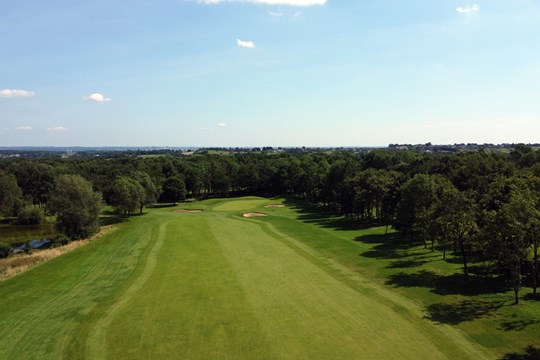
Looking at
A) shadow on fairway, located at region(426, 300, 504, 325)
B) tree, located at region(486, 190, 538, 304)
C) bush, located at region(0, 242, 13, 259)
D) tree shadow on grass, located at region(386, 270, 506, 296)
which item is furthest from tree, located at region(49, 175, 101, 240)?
tree, located at region(486, 190, 538, 304)

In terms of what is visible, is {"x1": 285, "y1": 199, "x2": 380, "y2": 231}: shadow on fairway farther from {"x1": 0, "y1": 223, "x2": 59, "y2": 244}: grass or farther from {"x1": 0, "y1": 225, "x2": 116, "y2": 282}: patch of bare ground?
{"x1": 0, "y1": 223, "x2": 59, "y2": 244}: grass

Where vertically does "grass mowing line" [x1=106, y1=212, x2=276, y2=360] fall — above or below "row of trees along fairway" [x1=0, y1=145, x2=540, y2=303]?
below

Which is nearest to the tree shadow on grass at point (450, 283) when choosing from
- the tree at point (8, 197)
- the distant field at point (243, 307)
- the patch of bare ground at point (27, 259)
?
the distant field at point (243, 307)

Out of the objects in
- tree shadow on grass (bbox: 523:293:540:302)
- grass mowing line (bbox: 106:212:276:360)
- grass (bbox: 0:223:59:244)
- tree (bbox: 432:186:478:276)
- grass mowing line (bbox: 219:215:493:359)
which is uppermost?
tree (bbox: 432:186:478:276)

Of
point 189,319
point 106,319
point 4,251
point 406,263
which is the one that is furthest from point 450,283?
point 4,251

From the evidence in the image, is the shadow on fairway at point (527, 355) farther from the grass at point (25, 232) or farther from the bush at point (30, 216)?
the bush at point (30, 216)

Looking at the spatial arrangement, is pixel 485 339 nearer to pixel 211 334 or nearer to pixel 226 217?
pixel 211 334
